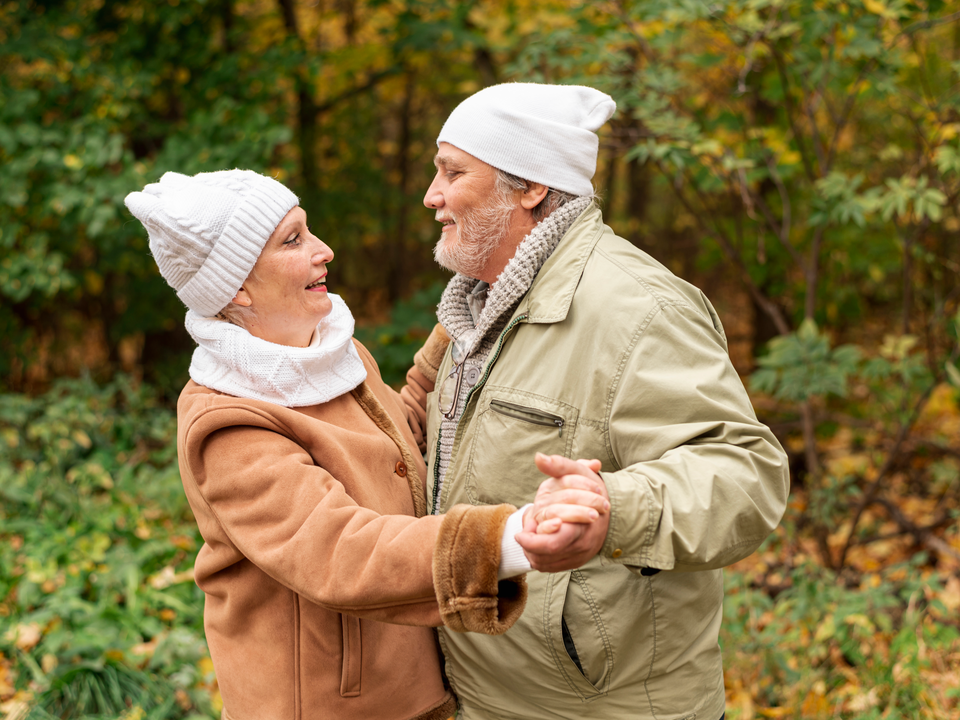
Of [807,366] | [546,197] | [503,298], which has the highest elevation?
[546,197]

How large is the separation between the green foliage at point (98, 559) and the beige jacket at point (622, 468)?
2002mm

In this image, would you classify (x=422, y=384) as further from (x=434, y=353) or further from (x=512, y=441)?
(x=512, y=441)

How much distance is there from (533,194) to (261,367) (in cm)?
79

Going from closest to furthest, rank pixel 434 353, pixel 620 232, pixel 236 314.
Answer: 1. pixel 236 314
2. pixel 434 353
3. pixel 620 232

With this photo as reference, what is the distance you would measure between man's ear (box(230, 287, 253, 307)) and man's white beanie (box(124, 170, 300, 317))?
2 cm

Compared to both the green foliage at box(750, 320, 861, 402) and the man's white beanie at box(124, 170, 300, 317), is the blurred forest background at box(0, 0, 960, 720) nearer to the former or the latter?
the green foliage at box(750, 320, 861, 402)

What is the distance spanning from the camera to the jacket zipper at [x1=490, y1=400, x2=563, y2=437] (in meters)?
1.69

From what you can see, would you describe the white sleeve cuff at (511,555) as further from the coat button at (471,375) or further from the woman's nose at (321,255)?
the woman's nose at (321,255)

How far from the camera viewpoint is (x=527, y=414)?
172 cm

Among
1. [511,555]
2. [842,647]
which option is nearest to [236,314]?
[511,555]

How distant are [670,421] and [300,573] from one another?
78 cm

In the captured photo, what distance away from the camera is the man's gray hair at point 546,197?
6.42 feet

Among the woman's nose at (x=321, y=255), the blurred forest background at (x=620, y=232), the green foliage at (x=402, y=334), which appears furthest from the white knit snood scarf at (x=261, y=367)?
the green foliage at (x=402, y=334)

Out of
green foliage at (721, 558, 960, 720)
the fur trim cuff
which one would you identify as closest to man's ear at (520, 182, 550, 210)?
the fur trim cuff
